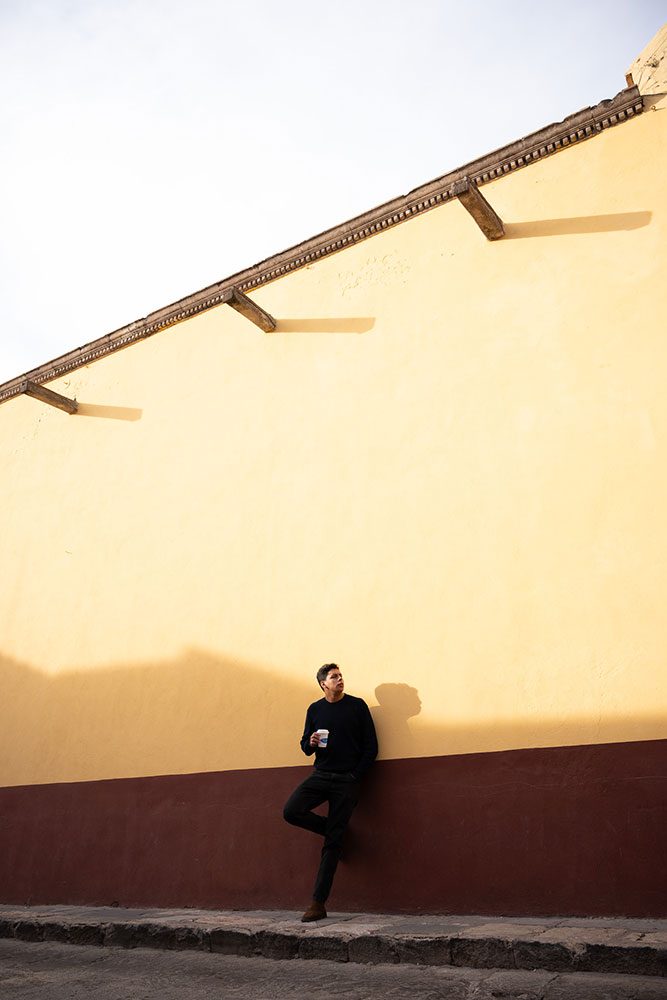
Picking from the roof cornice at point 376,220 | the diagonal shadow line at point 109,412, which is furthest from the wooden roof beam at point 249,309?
the diagonal shadow line at point 109,412

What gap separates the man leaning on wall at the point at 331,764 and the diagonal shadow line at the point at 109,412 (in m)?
3.68

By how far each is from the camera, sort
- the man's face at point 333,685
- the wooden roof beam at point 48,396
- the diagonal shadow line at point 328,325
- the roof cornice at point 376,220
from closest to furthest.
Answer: the man's face at point 333,685
the roof cornice at point 376,220
the diagonal shadow line at point 328,325
the wooden roof beam at point 48,396

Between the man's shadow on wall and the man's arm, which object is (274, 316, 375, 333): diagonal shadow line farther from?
the man's arm

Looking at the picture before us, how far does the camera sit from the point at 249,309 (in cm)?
625

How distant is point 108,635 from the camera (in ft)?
21.3

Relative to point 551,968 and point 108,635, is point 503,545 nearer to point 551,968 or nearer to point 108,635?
point 551,968

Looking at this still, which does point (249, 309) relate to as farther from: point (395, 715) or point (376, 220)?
point (395, 715)

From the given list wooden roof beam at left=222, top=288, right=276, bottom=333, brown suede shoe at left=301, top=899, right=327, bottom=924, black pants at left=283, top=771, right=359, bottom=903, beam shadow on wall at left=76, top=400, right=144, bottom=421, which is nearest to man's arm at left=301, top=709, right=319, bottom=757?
black pants at left=283, top=771, right=359, bottom=903

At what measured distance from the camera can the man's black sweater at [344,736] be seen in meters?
4.51

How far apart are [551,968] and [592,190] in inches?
177

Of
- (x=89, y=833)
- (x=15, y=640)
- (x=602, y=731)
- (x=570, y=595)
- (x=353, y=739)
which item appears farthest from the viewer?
(x=15, y=640)

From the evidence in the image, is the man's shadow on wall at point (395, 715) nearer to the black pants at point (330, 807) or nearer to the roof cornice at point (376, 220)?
the black pants at point (330, 807)

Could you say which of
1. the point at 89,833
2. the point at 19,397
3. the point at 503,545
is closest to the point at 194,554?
the point at 89,833

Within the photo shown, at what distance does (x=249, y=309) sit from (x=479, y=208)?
2036 millimetres
